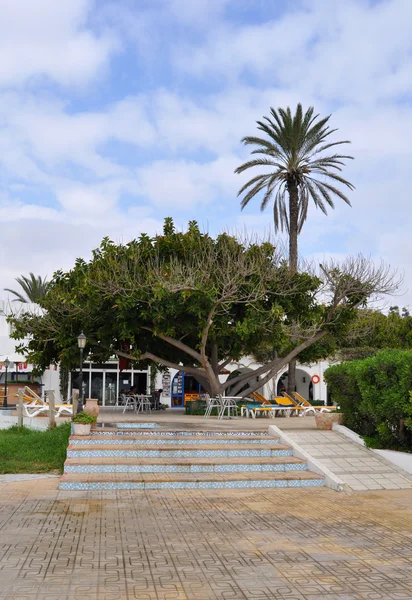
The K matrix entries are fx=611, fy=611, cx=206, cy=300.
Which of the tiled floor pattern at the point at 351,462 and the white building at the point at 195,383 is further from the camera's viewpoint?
the white building at the point at 195,383

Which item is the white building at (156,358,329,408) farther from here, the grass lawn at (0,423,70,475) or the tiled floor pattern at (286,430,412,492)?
the tiled floor pattern at (286,430,412,492)

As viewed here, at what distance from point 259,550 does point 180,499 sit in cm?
361

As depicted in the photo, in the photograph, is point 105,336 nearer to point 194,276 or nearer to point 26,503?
point 194,276

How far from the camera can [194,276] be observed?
63.8 ft

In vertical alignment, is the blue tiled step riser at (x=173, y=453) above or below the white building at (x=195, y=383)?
below

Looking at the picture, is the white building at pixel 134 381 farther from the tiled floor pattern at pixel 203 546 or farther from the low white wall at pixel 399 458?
the tiled floor pattern at pixel 203 546

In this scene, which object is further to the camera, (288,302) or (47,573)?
(288,302)

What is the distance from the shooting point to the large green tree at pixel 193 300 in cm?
1984

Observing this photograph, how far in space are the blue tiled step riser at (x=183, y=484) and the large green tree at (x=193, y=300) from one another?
317 inches

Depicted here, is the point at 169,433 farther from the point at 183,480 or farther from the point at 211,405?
the point at 211,405

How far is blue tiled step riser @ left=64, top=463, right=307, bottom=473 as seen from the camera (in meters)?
12.2

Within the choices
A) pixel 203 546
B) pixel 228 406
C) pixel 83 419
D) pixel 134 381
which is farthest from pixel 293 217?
pixel 203 546

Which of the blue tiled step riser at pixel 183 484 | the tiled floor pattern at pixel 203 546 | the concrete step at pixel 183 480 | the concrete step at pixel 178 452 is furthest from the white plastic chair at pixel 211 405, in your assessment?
the tiled floor pattern at pixel 203 546

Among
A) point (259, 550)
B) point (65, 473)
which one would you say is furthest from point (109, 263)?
point (259, 550)
